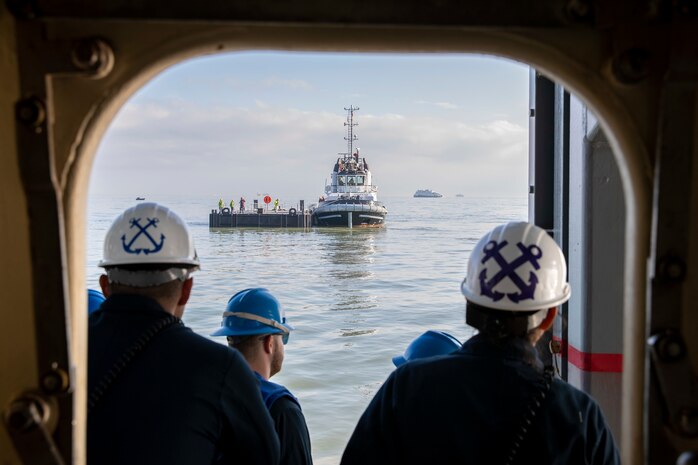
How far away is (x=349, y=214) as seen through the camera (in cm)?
5072

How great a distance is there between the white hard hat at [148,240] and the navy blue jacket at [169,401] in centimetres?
22

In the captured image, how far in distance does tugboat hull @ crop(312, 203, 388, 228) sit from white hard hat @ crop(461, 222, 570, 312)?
48.2m

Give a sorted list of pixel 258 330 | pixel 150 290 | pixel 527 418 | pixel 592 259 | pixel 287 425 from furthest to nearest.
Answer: pixel 592 259
pixel 258 330
pixel 287 425
pixel 150 290
pixel 527 418

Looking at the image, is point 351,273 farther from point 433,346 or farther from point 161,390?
point 161,390

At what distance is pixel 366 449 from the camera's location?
2.14 meters

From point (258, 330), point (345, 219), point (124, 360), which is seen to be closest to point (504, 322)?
point (124, 360)

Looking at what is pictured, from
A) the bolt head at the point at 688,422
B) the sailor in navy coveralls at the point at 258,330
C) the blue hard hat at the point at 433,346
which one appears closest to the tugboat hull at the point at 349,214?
the sailor in navy coveralls at the point at 258,330

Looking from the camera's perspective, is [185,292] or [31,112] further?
[185,292]

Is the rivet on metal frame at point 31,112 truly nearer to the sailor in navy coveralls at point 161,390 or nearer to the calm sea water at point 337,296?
the sailor in navy coveralls at point 161,390

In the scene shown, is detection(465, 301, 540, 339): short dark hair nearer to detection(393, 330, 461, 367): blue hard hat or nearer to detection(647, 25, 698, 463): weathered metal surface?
detection(647, 25, 698, 463): weathered metal surface

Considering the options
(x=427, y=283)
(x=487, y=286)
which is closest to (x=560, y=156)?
(x=487, y=286)

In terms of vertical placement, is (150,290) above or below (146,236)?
below

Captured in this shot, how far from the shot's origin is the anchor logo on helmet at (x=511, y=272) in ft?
7.26

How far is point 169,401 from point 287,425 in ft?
2.78
